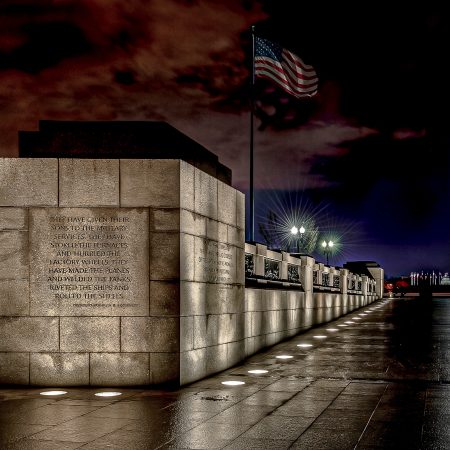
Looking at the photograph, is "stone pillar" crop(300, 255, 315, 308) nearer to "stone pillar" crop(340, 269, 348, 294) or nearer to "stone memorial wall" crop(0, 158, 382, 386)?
"stone pillar" crop(340, 269, 348, 294)

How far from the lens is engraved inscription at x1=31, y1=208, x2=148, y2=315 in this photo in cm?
982

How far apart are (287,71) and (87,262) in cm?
1579

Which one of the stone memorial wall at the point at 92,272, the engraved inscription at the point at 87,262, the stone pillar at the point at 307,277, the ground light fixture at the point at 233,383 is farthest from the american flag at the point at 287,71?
the ground light fixture at the point at 233,383

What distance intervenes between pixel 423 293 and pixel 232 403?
60007mm

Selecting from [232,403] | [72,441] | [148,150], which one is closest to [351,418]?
[232,403]

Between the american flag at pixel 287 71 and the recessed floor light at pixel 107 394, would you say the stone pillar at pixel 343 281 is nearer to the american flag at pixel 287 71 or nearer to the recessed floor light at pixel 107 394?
the american flag at pixel 287 71

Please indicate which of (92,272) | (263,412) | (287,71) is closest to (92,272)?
(92,272)

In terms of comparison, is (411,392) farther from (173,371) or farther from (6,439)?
(6,439)

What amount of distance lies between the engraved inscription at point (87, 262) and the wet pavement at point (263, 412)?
1376 millimetres

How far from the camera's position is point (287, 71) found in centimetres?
2358

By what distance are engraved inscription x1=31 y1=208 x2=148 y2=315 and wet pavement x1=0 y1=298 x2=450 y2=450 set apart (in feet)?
4.52

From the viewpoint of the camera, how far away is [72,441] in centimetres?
605

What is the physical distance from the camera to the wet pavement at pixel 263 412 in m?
6.05

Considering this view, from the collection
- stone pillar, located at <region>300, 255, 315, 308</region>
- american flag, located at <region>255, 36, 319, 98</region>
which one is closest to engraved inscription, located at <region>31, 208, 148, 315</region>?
stone pillar, located at <region>300, 255, 315, 308</region>
